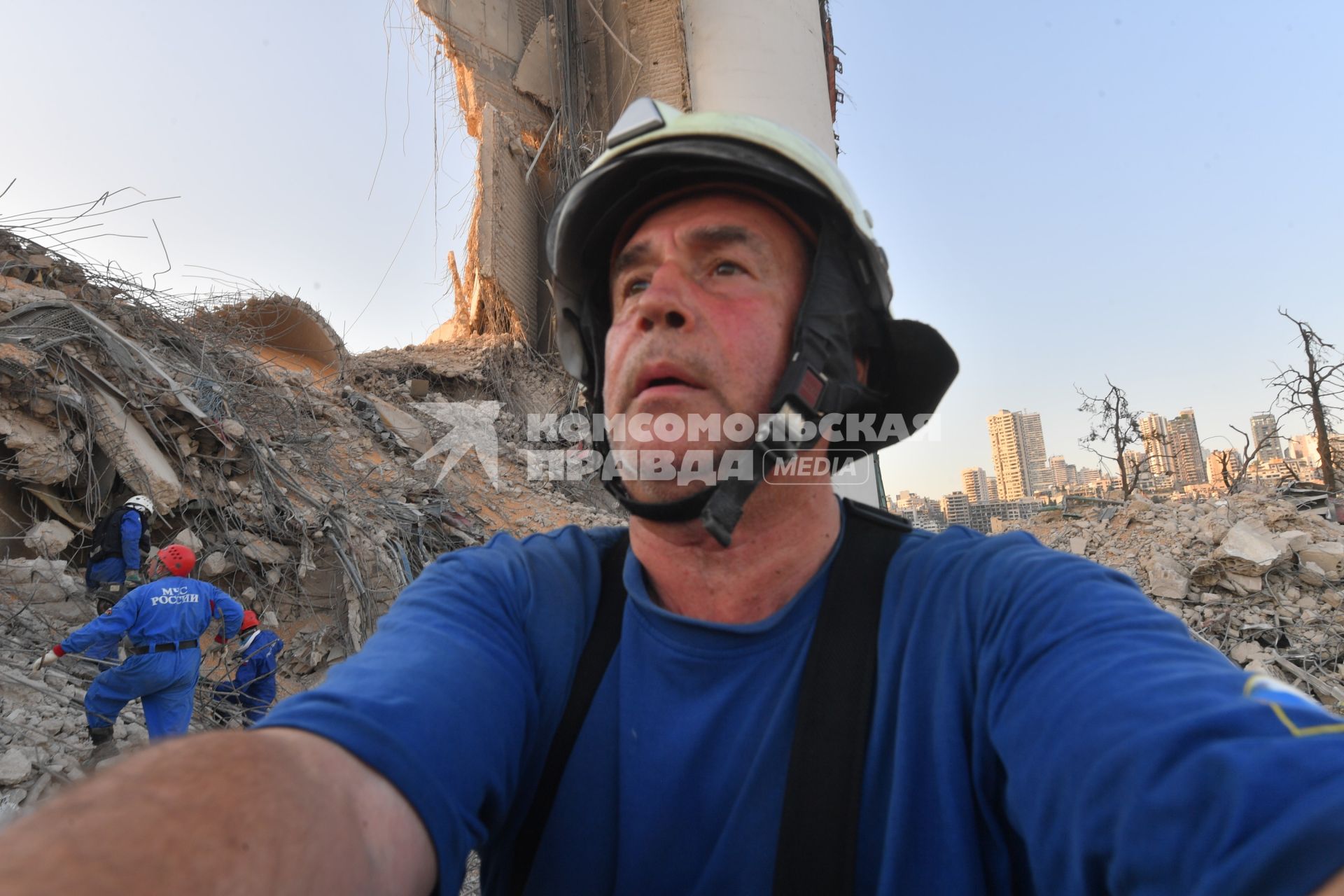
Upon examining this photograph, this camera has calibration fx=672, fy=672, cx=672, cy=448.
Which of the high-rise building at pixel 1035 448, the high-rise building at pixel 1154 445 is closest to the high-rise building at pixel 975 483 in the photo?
the high-rise building at pixel 1035 448

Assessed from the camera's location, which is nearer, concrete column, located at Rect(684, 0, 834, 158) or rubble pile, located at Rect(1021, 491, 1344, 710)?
rubble pile, located at Rect(1021, 491, 1344, 710)

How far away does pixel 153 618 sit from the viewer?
4.38 metres

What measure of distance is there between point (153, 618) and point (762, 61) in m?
9.24

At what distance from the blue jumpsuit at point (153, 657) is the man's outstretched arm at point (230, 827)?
14.5 ft

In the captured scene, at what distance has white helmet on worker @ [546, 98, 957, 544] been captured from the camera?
1.40 m

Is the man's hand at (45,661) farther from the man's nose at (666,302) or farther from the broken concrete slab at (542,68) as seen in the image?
the broken concrete slab at (542,68)

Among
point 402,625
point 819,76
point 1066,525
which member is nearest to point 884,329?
point 402,625

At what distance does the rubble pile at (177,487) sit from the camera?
4.70 meters

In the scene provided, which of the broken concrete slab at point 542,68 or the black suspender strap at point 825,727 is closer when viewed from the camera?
the black suspender strap at point 825,727

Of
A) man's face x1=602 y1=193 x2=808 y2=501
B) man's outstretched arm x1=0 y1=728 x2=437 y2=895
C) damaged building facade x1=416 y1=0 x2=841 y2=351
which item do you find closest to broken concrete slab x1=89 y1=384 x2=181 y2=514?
man's face x1=602 y1=193 x2=808 y2=501

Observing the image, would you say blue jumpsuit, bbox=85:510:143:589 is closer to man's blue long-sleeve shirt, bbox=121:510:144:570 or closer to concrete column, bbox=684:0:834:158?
man's blue long-sleeve shirt, bbox=121:510:144:570

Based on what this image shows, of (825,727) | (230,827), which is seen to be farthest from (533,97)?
(230,827)

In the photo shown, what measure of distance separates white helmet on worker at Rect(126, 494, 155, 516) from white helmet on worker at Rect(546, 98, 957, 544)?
207 inches

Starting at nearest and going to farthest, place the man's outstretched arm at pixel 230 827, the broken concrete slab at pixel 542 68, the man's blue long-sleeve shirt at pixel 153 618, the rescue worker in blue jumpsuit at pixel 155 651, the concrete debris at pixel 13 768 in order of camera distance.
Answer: the man's outstretched arm at pixel 230 827 < the concrete debris at pixel 13 768 < the rescue worker in blue jumpsuit at pixel 155 651 < the man's blue long-sleeve shirt at pixel 153 618 < the broken concrete slab at pixel 542 68
